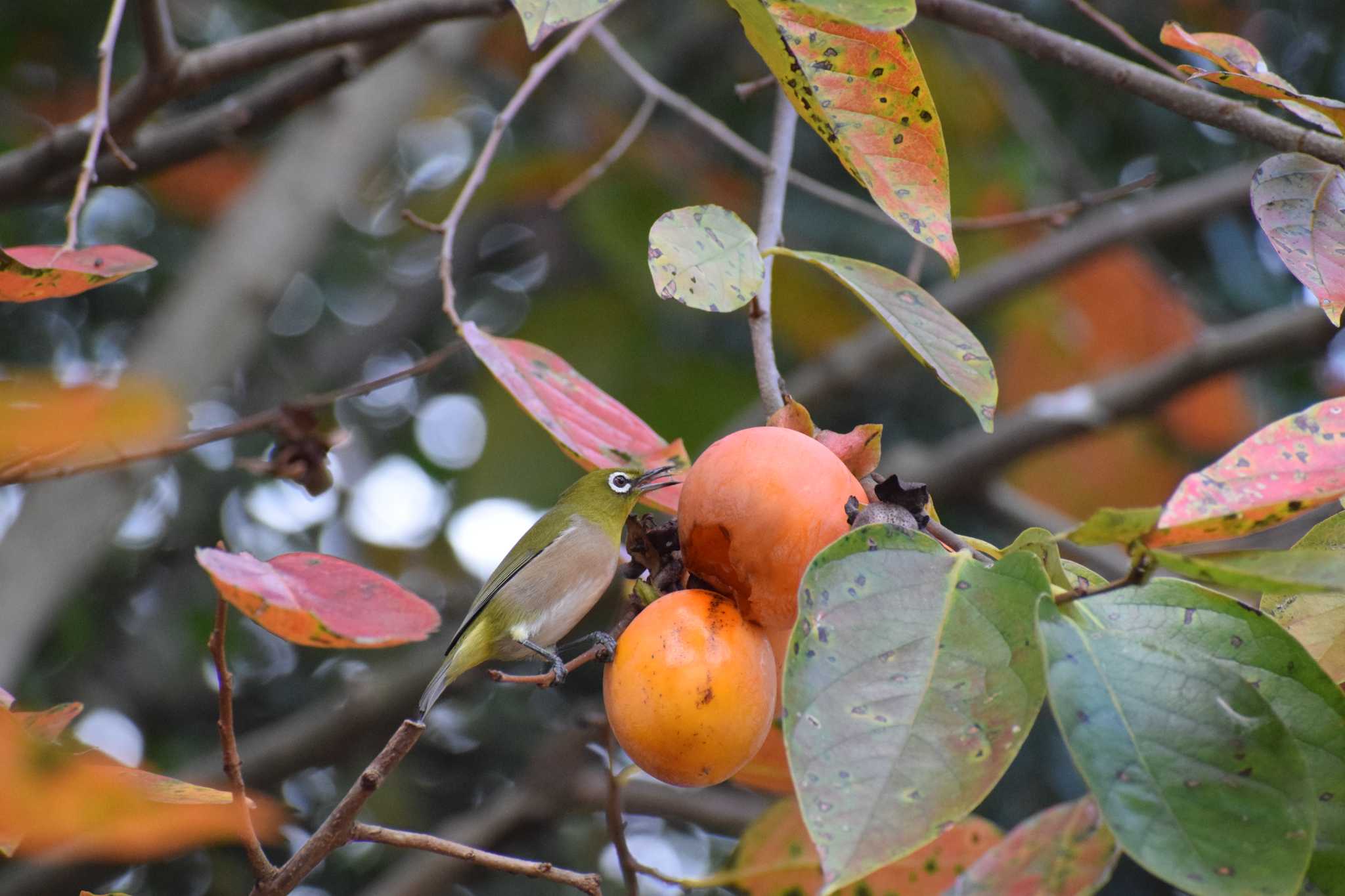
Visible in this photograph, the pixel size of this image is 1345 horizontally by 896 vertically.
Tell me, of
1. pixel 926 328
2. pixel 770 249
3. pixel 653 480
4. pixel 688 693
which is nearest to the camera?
pixel 688 693

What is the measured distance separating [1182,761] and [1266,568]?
170 millimetres

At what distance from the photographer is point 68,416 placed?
1.06m

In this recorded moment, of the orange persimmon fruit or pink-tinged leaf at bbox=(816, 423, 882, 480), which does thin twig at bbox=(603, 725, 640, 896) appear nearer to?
the orange persimmon fruit

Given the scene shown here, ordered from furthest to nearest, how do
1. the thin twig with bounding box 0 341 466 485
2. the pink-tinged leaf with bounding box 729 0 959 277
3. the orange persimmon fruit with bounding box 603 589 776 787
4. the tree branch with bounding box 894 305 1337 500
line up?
the tree branch with bounding box 894 305 1337 500 < the thin twig with bounding box 0 341 466 485 < the pink-tinged leaf with bounding box 729 0 959 277 < the orange persimmon fruit with bounding box 603 589 776 787

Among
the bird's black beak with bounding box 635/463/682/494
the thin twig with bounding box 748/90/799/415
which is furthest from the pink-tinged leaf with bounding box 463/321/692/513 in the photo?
the thin twig with bounding box 748/90/799/415

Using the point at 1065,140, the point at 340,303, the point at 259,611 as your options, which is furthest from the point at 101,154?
the point at 1065,140

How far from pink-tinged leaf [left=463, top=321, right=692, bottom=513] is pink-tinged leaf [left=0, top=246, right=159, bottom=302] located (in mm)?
391

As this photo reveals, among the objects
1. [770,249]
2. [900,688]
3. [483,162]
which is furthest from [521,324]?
[900,688]

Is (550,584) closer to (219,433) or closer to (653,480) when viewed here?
(653,480)

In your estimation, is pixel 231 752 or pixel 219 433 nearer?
pixel 231 752

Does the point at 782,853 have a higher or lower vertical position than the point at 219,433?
lower

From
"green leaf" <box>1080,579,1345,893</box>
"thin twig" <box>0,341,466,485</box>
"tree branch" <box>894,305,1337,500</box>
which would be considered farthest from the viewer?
"tree branch" <box>894,305,1337,500</box>

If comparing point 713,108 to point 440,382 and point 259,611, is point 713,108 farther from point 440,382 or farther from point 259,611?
point 259,611

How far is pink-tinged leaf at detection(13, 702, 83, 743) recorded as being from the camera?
1236mm
